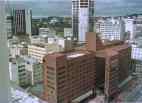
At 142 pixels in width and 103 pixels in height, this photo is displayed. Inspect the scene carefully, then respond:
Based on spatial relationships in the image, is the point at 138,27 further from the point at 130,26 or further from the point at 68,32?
the point at 68,32

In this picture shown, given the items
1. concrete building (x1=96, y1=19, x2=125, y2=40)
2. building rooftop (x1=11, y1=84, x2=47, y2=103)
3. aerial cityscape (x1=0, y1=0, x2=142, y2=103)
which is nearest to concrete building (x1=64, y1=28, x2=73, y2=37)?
aerial cityscape (x1=0, y1=0, x2=142, y2=103)

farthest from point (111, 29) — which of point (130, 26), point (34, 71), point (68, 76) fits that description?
point (34, 71)

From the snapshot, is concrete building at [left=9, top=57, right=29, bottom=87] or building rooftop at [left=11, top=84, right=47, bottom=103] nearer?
building rooftop at [left=11, top=84, right=47, bottom=103]

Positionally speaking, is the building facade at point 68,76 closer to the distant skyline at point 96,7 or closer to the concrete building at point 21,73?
the concrete building at point 21,73

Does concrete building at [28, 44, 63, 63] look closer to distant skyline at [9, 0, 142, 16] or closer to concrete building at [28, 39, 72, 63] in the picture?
concrete building at [28, 39, 72, 63]

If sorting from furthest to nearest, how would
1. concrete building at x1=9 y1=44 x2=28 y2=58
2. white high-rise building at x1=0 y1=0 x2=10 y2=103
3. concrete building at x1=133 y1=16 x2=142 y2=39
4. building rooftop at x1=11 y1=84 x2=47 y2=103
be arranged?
concrete building at x1=133 y1=16 x2=142 y2=39
concrete building at x1=9 y1=44 x2=28 y2=58
building rooftop at x1=11 y1=84 x2=47 y2=103
white high-rise building at x1=0 y1=0 x2=10 y2=103
